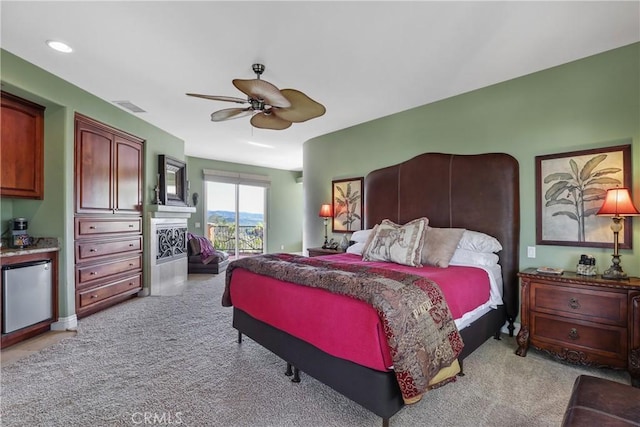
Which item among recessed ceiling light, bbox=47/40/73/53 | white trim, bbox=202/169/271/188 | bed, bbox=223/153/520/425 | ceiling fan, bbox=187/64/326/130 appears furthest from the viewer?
white trim, bbox=202/169/271/188

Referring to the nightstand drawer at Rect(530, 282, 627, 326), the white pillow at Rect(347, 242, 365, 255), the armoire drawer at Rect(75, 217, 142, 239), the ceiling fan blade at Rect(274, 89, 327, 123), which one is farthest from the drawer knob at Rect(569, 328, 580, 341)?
the armoire drawer at Rect(75, 217, 142, 239)

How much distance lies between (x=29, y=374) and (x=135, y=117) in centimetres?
349

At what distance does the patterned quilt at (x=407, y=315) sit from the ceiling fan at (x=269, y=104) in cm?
145

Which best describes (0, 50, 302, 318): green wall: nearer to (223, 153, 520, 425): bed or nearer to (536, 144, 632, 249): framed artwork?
(223, 153, 520, 425): bed

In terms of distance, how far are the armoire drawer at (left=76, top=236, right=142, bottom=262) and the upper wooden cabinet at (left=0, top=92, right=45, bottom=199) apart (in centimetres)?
71

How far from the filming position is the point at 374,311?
5.24 ft

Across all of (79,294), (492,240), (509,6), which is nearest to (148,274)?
(79,294)

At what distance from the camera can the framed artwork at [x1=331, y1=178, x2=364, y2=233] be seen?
469 cm

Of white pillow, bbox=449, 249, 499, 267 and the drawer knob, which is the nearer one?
the drawer knob

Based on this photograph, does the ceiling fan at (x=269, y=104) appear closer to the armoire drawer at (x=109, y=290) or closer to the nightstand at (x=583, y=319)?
the nightstand at (x=583, y=319)

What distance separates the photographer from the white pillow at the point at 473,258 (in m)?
2.86

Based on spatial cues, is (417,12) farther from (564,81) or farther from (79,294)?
(79,294)

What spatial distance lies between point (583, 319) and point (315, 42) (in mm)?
3133

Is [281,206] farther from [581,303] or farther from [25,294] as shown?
[581,303]
